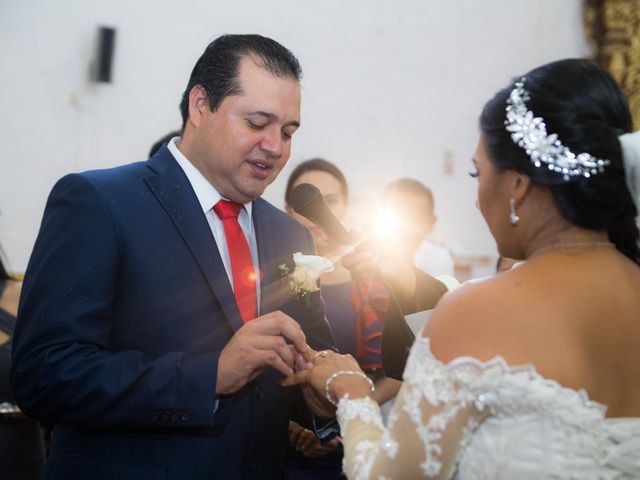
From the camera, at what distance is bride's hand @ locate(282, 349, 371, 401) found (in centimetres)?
164

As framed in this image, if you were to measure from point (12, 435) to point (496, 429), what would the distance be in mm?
1792

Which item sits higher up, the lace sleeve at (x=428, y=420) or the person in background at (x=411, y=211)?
the lace sleeve at (x=428, y=420)

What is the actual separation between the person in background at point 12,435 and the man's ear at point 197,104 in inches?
45.1

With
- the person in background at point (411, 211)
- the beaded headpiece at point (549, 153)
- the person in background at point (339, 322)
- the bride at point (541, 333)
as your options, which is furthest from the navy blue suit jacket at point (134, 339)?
the person in background at point (411, 211)

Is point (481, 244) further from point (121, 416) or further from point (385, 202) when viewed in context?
point (121, 416)

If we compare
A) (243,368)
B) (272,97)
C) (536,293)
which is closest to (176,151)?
(272,97)

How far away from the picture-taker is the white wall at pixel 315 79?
198 inches

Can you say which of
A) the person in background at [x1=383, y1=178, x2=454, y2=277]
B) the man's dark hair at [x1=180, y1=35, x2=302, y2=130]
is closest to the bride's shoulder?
the man's dark hair at [x1=180, y1=35, x2=302, y2=130]

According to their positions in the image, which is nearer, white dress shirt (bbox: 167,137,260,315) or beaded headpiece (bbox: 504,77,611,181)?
beaded headpiece (bbox: 504,77,611,181)

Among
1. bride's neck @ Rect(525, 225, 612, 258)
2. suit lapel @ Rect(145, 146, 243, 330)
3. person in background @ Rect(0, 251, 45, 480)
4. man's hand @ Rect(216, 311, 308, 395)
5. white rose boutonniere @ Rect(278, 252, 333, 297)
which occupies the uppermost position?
bride's neck @ Rect(525, 225, 612, 258)

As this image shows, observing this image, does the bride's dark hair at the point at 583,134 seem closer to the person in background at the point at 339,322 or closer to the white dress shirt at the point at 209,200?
the white dress shirt at the point at 209,200

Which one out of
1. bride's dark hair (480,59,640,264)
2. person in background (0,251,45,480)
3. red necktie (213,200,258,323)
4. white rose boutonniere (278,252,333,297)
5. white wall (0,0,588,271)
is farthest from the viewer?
white wall (0,0,588,271)

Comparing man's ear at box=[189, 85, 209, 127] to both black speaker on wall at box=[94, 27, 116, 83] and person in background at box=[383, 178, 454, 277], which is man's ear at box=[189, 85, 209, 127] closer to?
person in background at box=[383, 178, 454, 277]

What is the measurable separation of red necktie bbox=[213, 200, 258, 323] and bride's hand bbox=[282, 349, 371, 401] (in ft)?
0.67
